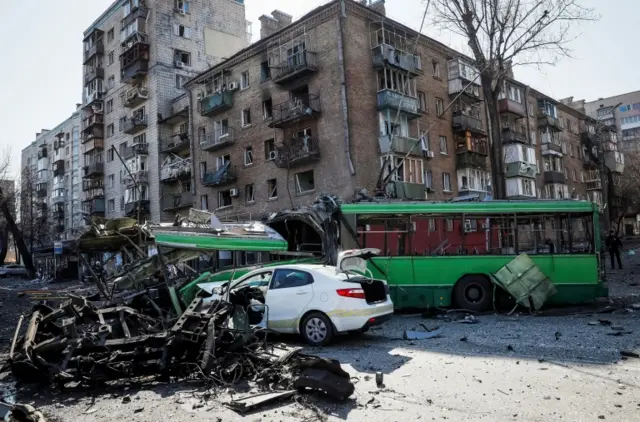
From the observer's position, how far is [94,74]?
4838cm

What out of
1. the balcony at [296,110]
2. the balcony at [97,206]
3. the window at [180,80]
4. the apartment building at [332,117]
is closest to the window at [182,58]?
the window at [180,80]

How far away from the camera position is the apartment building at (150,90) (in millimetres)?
40094

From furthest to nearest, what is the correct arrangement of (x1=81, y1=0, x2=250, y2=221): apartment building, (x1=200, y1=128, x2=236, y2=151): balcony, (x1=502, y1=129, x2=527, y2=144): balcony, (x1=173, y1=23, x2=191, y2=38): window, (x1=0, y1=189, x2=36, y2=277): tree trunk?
(x1=173, y1=23, x2=191, y2=38): window → (x1=81, y1=0, x2=250, y2=221): apartment building → (x1=502, y1=129, x2=527, y2=144): balcony → (x1=0, y1=189, x2=36, y2=277): tree trunk → (x1=200, y1=128, x2=236, y2=151): balcony

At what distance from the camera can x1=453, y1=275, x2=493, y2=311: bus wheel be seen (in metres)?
13.4

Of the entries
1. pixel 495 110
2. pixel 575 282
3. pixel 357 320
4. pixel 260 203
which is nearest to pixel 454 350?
pixel 357 320

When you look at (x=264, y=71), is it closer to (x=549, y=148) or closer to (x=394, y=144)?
(x=394, y=144)

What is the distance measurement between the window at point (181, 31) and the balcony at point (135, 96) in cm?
559

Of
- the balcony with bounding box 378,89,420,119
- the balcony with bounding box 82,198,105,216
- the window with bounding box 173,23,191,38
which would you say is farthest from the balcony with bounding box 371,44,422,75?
the balcony with bounding box 82,198,105,216

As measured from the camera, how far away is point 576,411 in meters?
5.35

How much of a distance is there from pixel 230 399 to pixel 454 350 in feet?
14.8

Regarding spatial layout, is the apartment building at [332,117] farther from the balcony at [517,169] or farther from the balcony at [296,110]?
the balcony at [517,169]

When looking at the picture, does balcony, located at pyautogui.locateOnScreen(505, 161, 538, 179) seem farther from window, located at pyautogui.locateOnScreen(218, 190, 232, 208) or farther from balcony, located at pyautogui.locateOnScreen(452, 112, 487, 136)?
window, located at pyautogui.locateOnScreen(218, 190, 232, 208)

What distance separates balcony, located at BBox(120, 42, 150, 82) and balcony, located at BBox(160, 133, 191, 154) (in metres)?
6.35

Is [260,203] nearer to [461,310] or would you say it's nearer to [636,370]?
[461,310]
